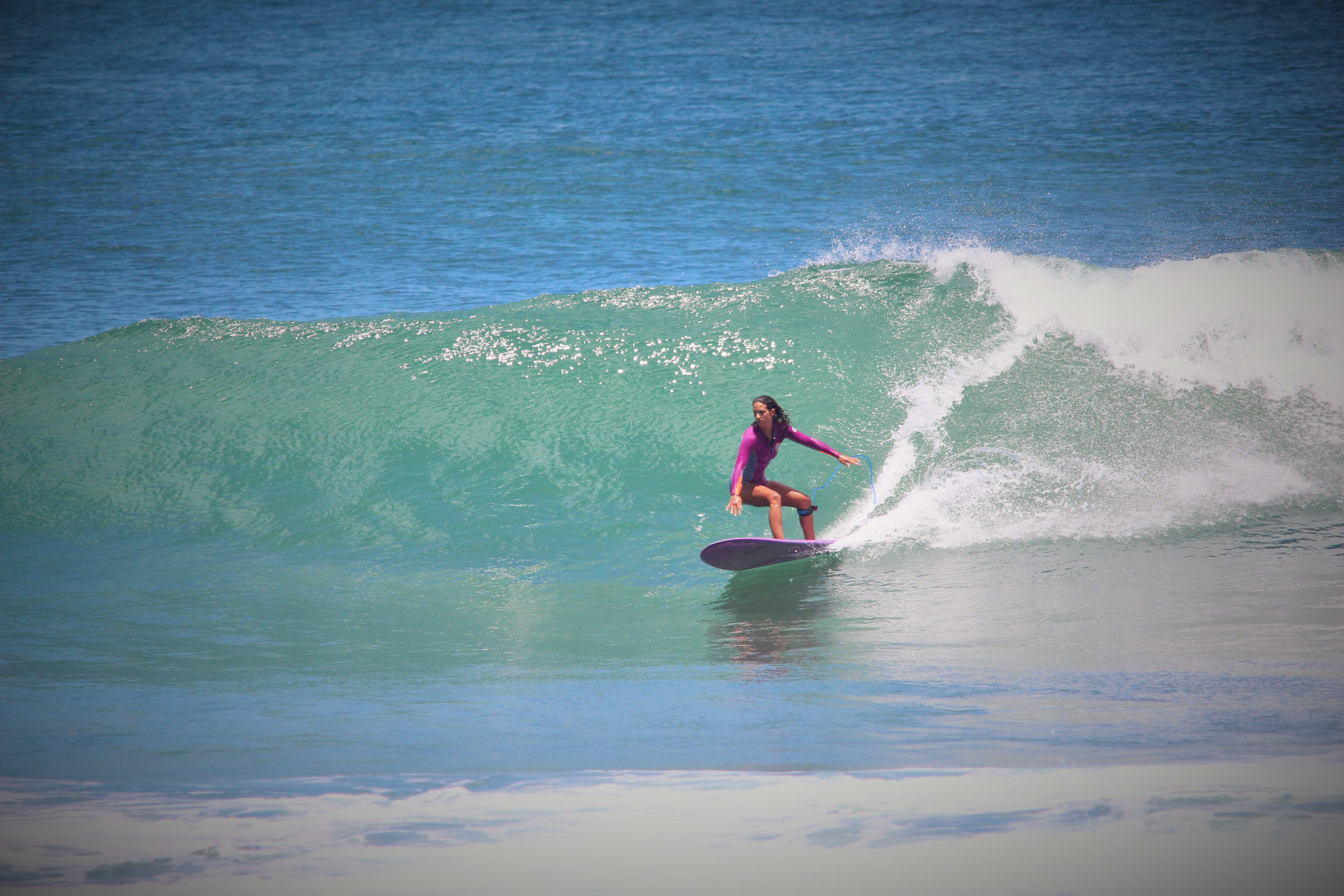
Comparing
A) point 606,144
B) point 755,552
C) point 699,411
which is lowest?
point 755,552

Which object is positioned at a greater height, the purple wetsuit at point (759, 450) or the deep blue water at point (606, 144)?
the deep blue water at point (606, 144)

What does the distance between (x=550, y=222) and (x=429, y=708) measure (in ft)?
48.4

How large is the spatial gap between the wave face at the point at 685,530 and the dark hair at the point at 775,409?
965mm

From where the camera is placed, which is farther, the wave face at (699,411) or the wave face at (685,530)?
the wave face at (699,411)

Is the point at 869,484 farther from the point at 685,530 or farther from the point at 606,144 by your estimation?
the point at 606,144

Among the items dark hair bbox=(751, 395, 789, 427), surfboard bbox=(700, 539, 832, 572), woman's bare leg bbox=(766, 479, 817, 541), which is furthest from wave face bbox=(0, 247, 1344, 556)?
dark hair bbox=(751, 395, 789, 427)

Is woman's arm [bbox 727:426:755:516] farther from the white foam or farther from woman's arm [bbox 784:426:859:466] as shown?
the white foam

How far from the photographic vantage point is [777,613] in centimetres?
545

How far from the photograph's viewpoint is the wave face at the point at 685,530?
12.5 feet

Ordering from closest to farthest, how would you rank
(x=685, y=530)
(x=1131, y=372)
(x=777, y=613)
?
(x=777, y=613) → (x=685, y=530) → (x=1131, y=372)

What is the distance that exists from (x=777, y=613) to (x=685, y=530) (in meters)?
1.74

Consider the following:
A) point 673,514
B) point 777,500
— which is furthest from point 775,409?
point 673,514

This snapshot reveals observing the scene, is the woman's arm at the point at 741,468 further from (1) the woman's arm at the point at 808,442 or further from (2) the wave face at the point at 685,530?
(2) the wave face at the point at 685,530

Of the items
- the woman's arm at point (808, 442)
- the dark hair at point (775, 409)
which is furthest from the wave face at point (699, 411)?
the dark hair at point (775, 409)
